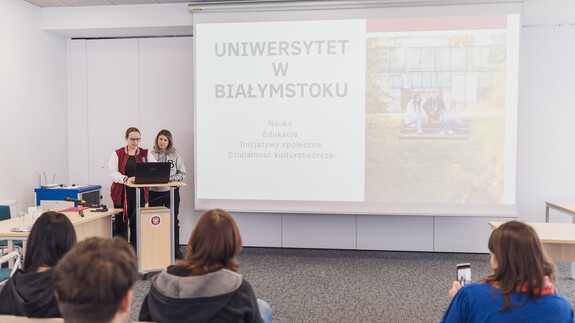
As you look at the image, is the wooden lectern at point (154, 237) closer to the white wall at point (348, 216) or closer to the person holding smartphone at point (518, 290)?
the white wall at point (348, 216)

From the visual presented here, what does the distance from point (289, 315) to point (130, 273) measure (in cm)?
260

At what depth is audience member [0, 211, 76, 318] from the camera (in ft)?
6.17

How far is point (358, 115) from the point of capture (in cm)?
493

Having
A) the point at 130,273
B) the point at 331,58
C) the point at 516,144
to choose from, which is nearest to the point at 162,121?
the point at 331,58

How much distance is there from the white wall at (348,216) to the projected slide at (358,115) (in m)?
0.68

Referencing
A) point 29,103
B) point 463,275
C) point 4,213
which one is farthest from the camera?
point 29,103

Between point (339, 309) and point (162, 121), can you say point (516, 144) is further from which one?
point (162, 121)

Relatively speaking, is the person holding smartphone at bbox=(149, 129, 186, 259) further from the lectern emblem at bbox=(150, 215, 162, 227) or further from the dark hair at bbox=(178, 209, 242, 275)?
the dark hair at bbox=(178, 209, 242, 275)

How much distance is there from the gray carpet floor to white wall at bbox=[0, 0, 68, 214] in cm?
227

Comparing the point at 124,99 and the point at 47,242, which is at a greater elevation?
the point at 124,99

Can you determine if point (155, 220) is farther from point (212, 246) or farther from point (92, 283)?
point (92, 283)

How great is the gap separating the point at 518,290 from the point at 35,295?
1.90 meters

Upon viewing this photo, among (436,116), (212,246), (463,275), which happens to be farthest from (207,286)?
(436,116)

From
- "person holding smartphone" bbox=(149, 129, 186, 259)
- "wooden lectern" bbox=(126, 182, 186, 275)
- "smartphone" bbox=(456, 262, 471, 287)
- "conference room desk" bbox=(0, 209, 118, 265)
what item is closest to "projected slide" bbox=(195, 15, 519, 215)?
"person holding smartphone" bbox=(149, 129, 186, 259)
